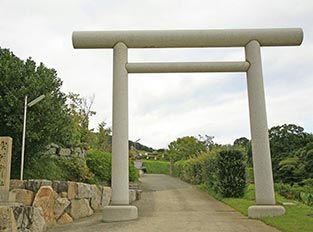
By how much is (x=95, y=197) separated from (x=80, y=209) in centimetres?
115

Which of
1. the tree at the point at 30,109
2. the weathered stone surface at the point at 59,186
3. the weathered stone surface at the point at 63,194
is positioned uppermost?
the tree at the point at 30,109

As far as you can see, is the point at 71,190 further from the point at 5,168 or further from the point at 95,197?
the point at 5,168

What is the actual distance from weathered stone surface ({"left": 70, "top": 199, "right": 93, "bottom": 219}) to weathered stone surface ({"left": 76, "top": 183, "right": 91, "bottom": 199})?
4.8 inches

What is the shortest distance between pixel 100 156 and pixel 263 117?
7650 mm

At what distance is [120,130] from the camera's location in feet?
29.5

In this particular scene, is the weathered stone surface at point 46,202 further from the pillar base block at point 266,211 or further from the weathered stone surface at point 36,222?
the pillar base block at point 266,211

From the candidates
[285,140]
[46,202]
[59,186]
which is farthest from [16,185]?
[285,140]

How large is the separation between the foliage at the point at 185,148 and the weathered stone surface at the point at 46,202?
21885 millimetres

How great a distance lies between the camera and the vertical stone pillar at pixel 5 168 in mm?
7137

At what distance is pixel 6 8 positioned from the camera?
30.8ft

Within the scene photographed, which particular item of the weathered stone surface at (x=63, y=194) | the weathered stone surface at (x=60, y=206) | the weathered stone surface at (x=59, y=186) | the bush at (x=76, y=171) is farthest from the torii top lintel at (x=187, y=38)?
the bush at (x=76, y=171)

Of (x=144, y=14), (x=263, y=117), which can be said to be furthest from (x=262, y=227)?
(x=144, y=14)

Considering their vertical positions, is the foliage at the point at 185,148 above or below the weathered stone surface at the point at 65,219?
above

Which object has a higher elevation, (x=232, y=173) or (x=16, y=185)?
(x=232, y=173)
